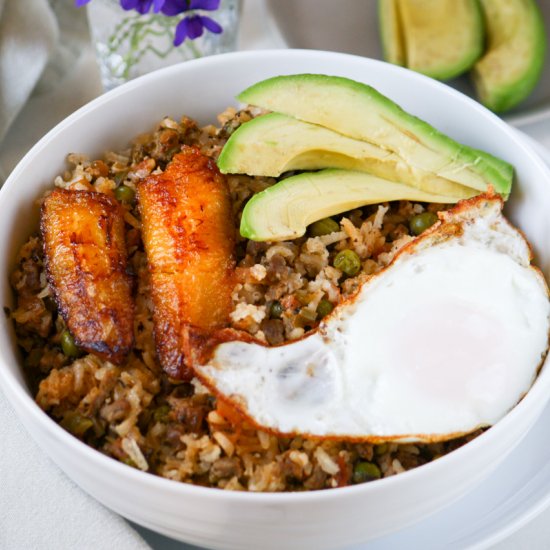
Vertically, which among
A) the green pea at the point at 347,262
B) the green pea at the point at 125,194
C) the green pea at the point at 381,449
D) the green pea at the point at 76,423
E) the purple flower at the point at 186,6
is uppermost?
the purple flower at the point at 186,6

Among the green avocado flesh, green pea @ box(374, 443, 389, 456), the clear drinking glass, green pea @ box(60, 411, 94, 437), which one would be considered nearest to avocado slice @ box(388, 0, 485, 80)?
the green avocado flesh

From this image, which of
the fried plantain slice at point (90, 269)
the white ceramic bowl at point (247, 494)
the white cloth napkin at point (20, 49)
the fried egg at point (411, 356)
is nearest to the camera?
the white ceramic bowl at point (247, 494)

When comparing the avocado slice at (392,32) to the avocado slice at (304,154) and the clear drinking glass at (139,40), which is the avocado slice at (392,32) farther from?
the avocado slice at (304,154)

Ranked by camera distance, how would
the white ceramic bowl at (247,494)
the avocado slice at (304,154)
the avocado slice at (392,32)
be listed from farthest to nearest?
1. the avocado slice at (392,32)
2. the avocado slice at (304,154)
3. the white ceramic bowl at (247,494)

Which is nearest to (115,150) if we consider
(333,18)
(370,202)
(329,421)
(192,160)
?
(192,160)

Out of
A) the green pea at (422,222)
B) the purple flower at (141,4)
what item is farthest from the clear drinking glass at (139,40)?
the green pea at (422,222)

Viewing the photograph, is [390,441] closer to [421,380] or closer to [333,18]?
[421,380]

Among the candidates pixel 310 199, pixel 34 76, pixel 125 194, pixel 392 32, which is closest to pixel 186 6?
pixel 34 76
